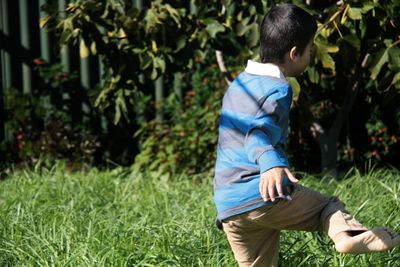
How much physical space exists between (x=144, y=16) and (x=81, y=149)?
182cm

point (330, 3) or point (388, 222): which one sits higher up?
point (330, 3)

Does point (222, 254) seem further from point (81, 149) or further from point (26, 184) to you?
point (81, 149)

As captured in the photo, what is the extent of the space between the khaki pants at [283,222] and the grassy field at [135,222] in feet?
1.11

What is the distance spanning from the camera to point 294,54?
287 cm

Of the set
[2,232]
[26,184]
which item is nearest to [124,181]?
[26,184]

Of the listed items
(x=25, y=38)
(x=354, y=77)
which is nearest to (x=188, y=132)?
(x=354, y=77)

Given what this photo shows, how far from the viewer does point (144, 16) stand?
16.5 ft

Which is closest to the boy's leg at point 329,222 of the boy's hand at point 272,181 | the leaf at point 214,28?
the boy's hand at point 272,181

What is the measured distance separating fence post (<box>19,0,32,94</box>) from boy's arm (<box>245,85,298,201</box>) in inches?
173

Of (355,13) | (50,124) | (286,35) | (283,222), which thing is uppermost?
(286,35)

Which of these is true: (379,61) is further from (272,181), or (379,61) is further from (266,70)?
(272,181)

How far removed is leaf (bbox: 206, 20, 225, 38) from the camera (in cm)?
486

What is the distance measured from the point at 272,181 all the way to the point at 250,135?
212 millimetres

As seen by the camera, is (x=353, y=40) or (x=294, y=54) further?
(x=353, y=40)
